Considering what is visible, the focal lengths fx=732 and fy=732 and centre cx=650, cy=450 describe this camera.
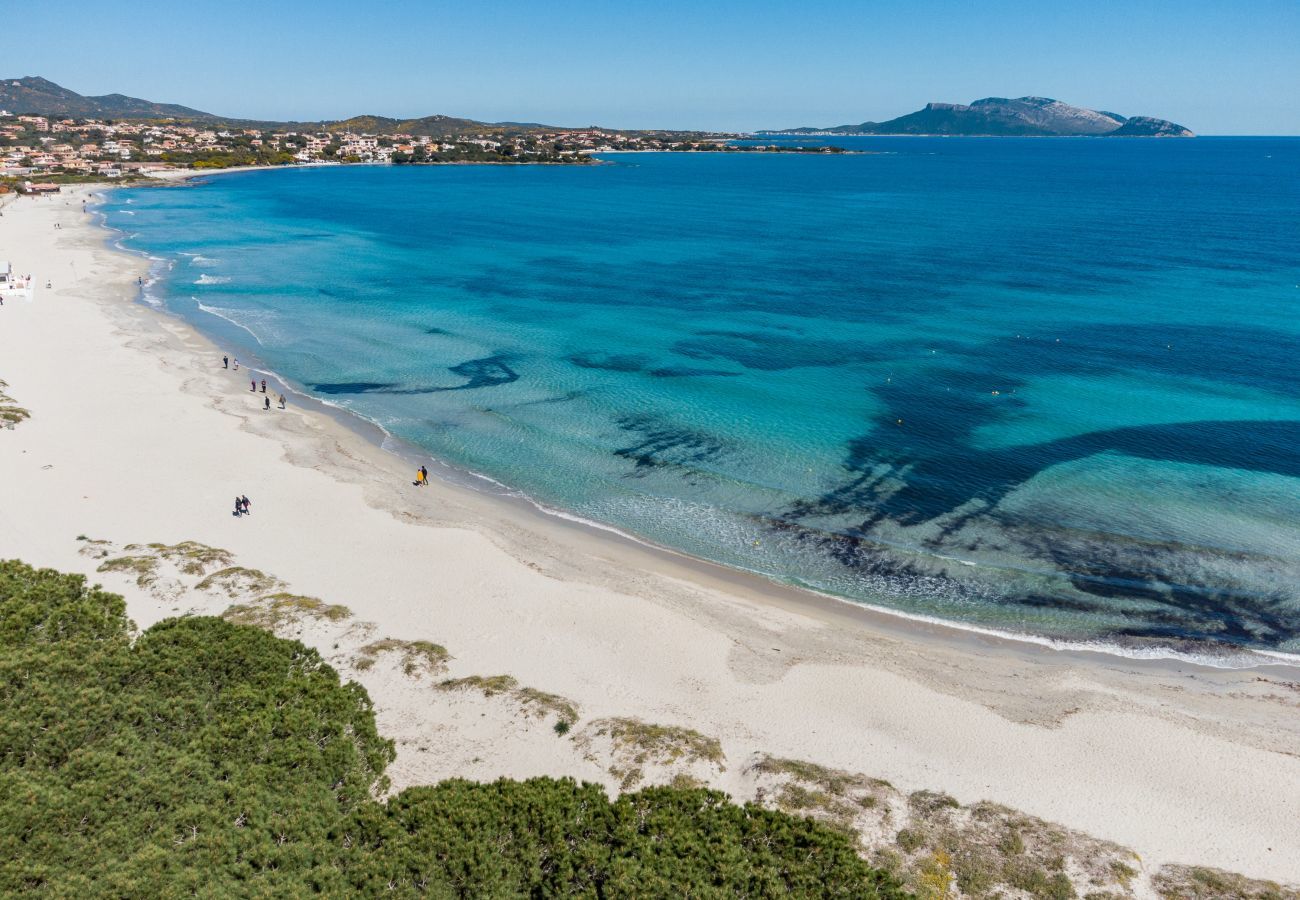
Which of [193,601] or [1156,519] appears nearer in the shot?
[193,601]

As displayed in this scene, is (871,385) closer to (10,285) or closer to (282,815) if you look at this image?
(282,815)

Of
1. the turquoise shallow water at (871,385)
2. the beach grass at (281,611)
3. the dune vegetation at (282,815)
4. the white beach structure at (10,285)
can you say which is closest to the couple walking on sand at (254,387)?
the turquoise shallow water at (871,385)

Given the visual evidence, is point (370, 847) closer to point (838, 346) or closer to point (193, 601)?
point (193, 601)

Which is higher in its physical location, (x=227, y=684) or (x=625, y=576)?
(x=227, y=684)

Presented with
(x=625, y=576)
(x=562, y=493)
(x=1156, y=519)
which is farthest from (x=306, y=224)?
(x=1156, y=519)

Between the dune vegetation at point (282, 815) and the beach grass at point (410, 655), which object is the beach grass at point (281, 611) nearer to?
the beach grass at point (410, 655)

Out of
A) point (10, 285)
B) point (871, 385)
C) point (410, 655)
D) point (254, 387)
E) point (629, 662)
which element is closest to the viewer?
point (410, 655)

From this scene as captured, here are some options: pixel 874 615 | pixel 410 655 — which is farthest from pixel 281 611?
pixel 874 615
